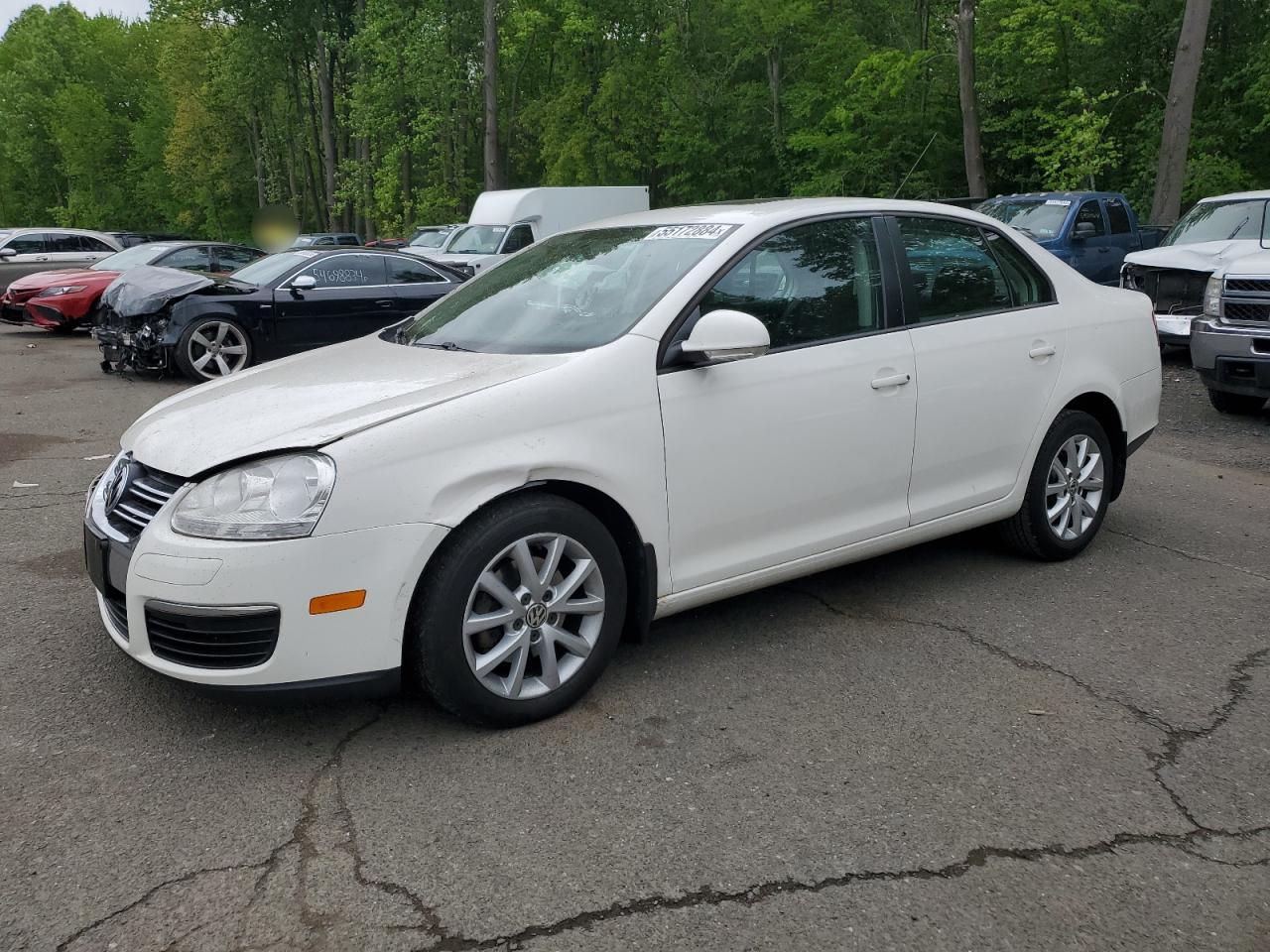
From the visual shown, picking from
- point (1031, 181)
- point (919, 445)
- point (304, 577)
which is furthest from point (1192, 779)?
point (1031, 181)

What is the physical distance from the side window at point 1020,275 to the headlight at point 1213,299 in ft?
15.4

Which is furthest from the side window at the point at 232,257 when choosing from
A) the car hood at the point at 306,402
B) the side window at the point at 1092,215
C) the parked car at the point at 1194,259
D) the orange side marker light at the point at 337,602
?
the orange side marker light at the point at 337,602

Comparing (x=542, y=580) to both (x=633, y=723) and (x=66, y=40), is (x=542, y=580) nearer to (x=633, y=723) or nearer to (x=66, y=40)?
(x=633, y=723)

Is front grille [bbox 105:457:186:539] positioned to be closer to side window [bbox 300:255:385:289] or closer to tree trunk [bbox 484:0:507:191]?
side window [bbox 300:255:385:289]

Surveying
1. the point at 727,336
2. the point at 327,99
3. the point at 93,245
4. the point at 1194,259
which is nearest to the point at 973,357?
the point at 727,336

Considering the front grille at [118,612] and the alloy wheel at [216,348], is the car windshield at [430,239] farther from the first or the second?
the front grille at [118,612]

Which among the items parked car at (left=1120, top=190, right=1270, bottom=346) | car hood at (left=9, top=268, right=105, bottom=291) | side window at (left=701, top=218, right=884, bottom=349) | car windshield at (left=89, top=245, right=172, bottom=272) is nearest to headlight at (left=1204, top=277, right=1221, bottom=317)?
parked car at (left=1120, top=190, right=1270, bottom=346)

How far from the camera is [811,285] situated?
4273 mm

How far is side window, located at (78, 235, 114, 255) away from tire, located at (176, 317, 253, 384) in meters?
11.6

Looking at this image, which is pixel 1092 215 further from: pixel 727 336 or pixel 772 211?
pixel 727 336

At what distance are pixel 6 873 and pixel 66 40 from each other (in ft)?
236

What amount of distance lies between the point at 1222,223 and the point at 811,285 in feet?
31.1

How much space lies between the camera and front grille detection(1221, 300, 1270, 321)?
8.52 metres

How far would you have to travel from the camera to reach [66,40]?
62.8 meters
